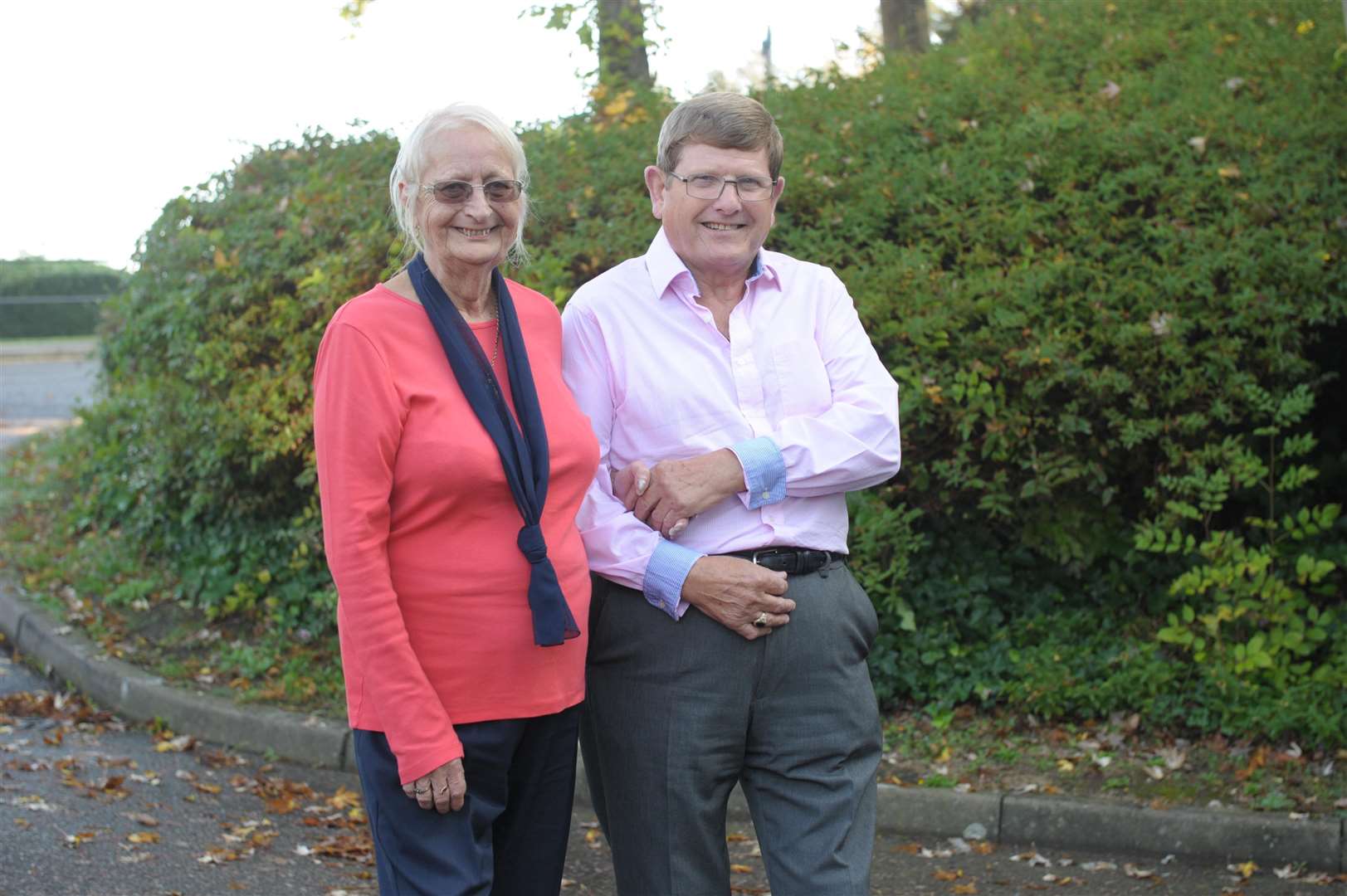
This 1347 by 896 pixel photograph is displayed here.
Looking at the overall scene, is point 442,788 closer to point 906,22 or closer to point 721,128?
point 721,128

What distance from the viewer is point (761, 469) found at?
264 centimetres

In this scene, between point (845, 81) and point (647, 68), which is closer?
point (845, 81)

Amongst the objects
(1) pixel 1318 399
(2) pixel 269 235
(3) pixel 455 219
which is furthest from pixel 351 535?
(2) pixel 269 235

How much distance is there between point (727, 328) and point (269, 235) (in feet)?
16.1

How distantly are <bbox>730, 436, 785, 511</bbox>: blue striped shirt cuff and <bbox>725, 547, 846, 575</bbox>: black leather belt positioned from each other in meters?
0.11

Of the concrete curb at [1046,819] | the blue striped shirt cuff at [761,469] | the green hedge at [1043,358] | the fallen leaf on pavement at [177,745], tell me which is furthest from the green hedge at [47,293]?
the blue striped shirt cuff at [761,469]

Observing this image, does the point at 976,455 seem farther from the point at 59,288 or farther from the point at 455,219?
the point at 59,288

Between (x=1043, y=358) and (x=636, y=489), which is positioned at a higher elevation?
(x=1043, y=358)

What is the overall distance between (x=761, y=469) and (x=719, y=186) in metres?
0.58

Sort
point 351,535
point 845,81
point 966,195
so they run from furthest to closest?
point 845,81 < point 966,195 < point 351,535

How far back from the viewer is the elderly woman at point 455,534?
7.75 ft

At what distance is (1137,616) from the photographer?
5.71 m

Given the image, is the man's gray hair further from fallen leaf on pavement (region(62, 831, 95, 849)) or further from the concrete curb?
fallen leaf on pavement (region(62, 831, 95, 849))

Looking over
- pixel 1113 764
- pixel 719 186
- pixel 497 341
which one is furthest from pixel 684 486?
pixel 1113 764
